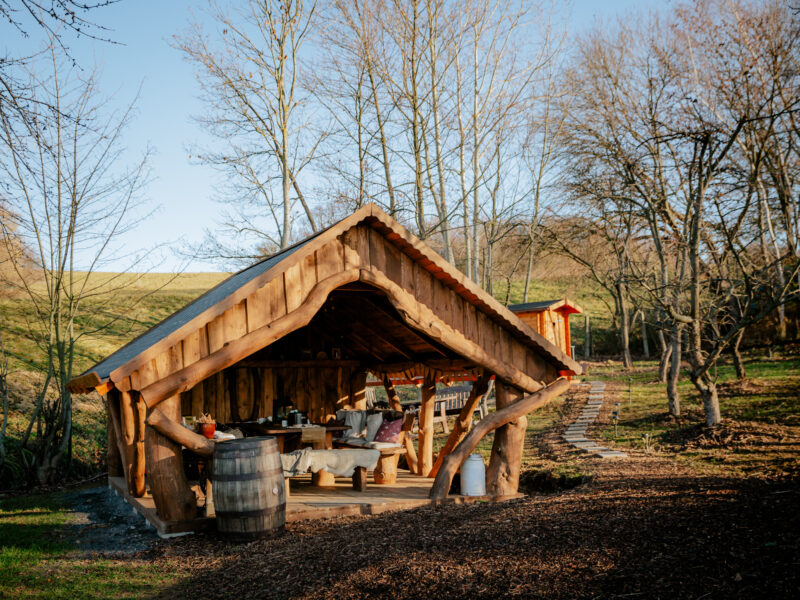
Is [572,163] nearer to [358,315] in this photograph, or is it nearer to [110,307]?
[358,315]

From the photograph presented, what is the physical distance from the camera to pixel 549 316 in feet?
75.5

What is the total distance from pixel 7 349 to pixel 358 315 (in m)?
12.7

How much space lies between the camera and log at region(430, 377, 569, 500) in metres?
8.60

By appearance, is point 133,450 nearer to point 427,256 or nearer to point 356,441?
point 356,441

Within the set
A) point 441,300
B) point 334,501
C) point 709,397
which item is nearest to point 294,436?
point 334,501

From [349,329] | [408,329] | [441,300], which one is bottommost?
[408,329]

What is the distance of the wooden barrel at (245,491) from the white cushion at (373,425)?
4037 mm

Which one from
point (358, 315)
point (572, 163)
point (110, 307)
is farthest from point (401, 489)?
point (110, 307)

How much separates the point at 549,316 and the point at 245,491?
1759 centimetres

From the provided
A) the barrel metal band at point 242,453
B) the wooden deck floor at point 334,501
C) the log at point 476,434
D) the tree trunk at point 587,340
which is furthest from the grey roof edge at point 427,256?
the tree trunk at point 587,340

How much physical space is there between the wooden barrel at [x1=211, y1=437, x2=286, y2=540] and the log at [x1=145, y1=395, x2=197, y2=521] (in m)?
0.46

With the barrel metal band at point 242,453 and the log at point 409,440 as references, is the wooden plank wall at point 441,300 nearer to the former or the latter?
the barrel metal band at point 242,453

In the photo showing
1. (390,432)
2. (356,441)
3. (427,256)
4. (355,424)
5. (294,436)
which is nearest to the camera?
(427,256)

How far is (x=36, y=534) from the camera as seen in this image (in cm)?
789
